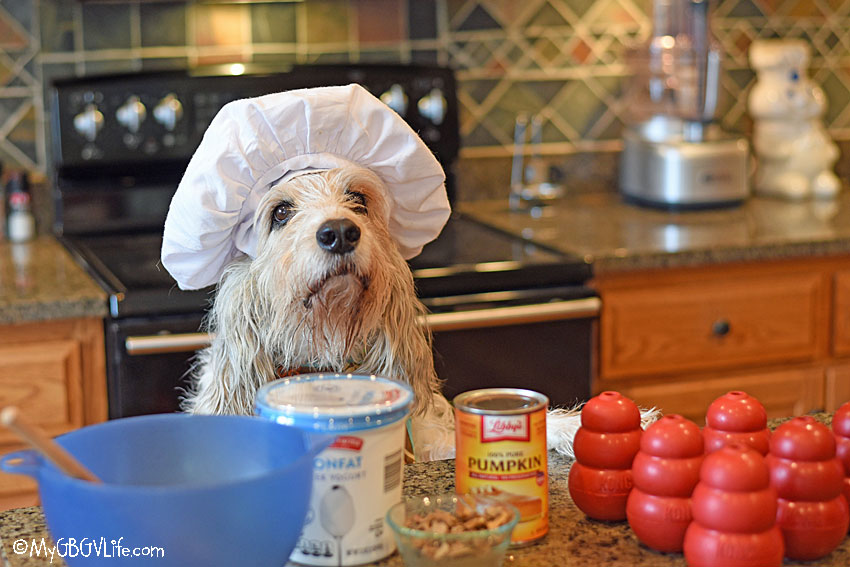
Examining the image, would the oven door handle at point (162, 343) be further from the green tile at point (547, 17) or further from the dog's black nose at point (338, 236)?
the green tile at point (547, 17)

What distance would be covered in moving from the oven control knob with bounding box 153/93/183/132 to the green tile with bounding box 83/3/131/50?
25 cm

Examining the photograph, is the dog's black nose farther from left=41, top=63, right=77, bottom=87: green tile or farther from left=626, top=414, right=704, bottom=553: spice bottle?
left=41, top=63, right=77, bottom=87: green tile

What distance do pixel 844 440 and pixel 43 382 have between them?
1.37m

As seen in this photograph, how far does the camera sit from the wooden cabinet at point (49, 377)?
1805 millimetres

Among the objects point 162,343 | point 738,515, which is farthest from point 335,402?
point 162,343

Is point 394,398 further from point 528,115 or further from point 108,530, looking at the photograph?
point 528,115

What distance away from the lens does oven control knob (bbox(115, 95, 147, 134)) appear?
2.27m

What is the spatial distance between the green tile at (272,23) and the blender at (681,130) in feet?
2.86

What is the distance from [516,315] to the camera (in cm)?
197

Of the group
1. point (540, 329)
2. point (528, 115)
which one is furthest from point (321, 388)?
point (528, 115)

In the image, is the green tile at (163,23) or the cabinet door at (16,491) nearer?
the cabinet door at (16,491)

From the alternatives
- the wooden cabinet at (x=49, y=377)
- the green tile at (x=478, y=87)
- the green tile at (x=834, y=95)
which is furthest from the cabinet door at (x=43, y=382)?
the green tile at (x=834, y=95)

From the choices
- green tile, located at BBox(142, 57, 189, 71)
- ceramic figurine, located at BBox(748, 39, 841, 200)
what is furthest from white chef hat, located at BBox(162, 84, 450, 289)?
ceramic figurine, located at BBox(748, 39, 841, 200)

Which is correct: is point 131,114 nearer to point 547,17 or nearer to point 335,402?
point 547,17
